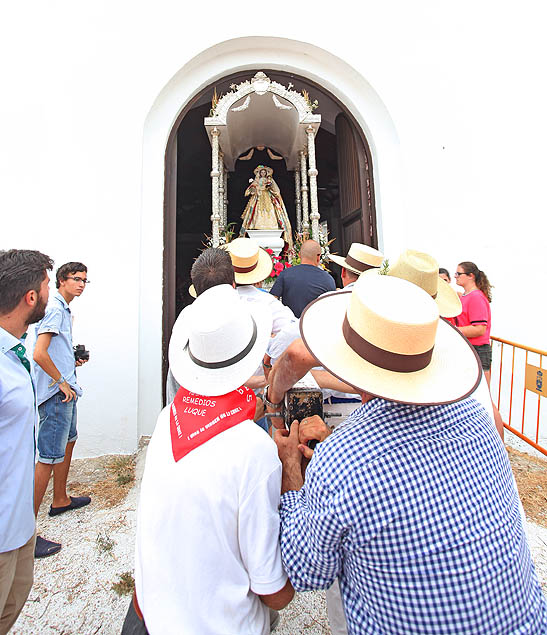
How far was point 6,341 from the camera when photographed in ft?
4.88

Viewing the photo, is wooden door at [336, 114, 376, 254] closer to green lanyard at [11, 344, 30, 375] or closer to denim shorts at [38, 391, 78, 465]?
denim shorts at [38, 391, 78, 465]

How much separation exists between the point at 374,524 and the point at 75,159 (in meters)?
4.39

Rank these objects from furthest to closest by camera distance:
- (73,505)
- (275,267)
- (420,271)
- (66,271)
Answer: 1. (275,267)
2. (73,505)
3. (66,271)
4. (420,271)

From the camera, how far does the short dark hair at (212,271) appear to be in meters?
2.12

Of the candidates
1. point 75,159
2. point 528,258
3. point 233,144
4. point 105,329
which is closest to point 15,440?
point 105,329

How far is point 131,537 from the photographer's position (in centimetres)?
264

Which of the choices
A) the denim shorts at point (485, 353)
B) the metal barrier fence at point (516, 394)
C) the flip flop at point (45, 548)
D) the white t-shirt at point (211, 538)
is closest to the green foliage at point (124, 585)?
the flip flop at point (45, 548)

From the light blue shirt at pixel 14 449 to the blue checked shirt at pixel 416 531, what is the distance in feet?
3.71

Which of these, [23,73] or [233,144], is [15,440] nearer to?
[23,73]

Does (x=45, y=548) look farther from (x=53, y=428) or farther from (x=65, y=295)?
(x=65, y=295)

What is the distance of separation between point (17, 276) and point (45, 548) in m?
1.94

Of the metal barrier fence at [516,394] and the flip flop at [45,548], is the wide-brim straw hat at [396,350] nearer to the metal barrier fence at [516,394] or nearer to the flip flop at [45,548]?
the flip flop at [45,548]

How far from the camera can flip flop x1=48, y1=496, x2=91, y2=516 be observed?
9.51ft

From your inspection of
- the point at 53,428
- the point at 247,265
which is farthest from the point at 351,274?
the point at 53,428
